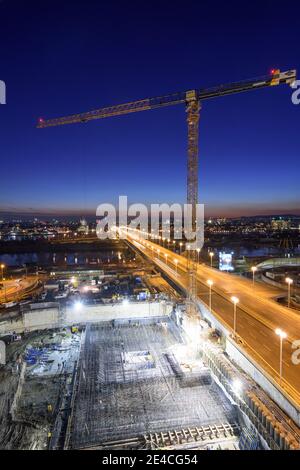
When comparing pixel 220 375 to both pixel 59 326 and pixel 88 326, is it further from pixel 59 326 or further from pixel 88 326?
pixel 59 326


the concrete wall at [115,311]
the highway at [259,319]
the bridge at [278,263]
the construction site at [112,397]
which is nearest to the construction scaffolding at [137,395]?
the construction site at [112,397]

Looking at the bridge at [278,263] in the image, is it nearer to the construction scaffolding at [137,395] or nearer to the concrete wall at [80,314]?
the concrete wall at [80,314]

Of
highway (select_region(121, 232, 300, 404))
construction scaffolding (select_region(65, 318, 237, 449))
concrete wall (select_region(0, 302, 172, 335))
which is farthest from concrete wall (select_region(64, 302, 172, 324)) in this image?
construction scaffolding (select_region(65, 318, 237, 449))

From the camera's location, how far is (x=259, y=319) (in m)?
26.3

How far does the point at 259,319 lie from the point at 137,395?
12219 mm

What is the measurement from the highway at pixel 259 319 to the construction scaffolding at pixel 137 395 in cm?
472

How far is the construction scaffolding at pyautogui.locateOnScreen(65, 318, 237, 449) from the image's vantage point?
64.5ft

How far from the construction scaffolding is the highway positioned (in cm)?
472

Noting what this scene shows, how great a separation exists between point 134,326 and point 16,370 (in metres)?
14.1

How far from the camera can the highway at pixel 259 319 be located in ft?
60.1

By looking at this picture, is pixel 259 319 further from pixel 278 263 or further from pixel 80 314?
pixel 278 263

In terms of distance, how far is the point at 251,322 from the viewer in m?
25.9

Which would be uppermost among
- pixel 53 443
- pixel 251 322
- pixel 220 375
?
pixel 251 322
